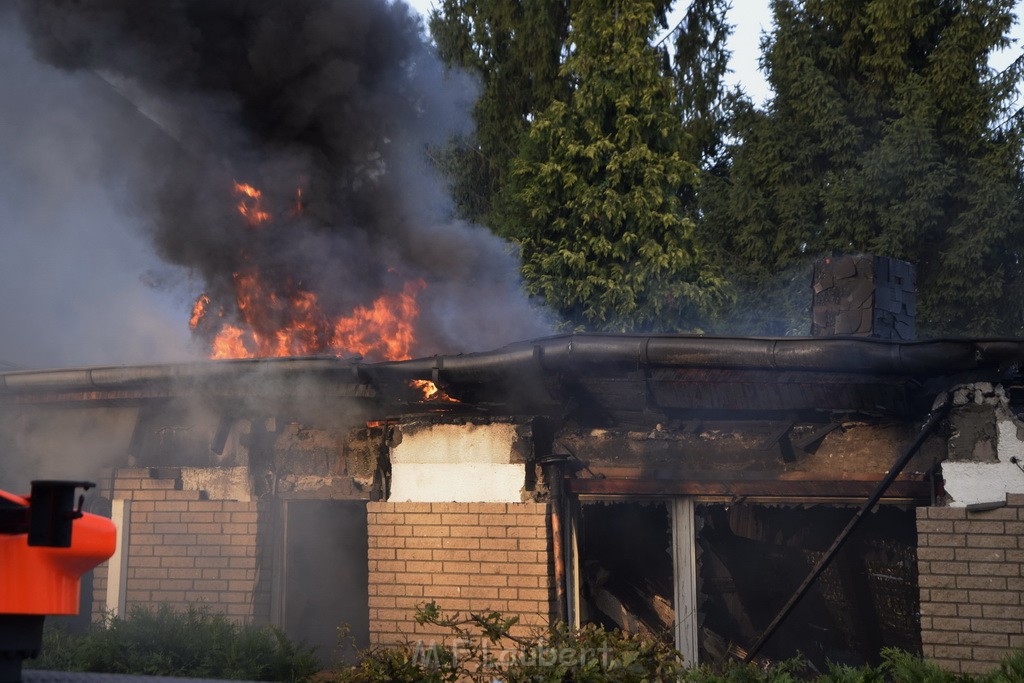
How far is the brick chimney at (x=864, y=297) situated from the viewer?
312 inches

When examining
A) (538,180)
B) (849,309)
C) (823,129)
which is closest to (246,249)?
(849,309)

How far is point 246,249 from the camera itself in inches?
438

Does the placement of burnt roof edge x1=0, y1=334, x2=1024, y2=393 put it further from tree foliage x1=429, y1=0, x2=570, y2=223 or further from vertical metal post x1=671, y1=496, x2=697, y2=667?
tree foliage x1=429, y1=0, x2=570, y2=223

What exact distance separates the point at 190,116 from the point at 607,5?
1116cm

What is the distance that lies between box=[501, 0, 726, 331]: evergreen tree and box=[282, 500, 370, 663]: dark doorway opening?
1028cm

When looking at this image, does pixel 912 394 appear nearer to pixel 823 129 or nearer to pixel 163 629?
pixel 163 629

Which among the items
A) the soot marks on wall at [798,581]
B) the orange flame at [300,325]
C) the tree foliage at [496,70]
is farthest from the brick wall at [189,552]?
the tree foliage at [496,70]

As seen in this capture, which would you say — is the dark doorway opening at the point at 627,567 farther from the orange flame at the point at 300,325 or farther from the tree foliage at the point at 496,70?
the tree foliage at the point at 496,70

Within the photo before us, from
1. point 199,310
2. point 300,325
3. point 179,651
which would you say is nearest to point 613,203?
point 300,325

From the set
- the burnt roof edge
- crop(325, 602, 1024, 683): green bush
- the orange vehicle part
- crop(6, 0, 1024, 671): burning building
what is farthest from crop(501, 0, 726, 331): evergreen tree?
the orange vehicle part

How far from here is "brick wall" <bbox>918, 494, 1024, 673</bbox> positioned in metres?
5.93

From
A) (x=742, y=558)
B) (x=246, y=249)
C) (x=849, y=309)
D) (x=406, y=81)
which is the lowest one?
(x=742, y=558)

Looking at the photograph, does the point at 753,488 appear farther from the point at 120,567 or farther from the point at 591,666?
the point at 120,567

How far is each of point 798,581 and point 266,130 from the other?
25.5ft
